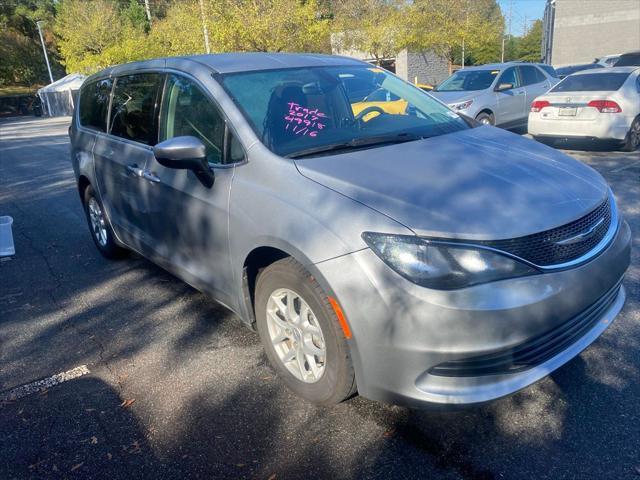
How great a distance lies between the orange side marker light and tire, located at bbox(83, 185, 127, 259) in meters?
3.26

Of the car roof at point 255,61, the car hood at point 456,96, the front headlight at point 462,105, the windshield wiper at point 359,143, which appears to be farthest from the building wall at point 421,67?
the windshield wiper at point 359,143

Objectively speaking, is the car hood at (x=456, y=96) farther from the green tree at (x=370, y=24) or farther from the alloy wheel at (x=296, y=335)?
the green tree at (x=370, y=24)

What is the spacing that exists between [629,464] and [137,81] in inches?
160

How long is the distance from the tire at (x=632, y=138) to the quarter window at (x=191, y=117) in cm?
813

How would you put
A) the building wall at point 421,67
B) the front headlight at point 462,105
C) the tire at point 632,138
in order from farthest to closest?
the building wall at point 421,67 < the front headlight at point 462,105 < the tire at point 632,138

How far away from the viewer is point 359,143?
3139mm

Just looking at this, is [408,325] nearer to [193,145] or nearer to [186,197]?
[193,145]

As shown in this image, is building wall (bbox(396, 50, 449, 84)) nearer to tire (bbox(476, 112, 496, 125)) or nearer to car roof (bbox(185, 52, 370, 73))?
tire (bbox(476, 112, 496, 125))

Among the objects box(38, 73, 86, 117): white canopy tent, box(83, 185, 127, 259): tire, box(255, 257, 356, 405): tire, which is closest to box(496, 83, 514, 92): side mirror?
box(83, 185, 127, 259): tire

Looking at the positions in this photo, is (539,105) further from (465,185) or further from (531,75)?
(465,185)

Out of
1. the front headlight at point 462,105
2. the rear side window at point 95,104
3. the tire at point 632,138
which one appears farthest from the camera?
the front headlight at point 462,105

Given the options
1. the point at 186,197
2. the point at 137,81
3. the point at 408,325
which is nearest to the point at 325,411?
the point at 408,325

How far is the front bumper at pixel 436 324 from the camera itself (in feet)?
7.22

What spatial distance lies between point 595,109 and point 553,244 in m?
7.82
